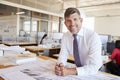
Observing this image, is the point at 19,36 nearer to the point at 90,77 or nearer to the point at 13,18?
the point at 13,18

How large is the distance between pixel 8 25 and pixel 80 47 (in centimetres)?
557

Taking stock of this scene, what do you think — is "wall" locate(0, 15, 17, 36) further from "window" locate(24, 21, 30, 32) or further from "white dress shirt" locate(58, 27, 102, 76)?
"white dress shirt" locate(58, 27, 102, 76)

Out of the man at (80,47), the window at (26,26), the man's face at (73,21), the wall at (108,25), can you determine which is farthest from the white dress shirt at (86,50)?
the wall at (108,25)

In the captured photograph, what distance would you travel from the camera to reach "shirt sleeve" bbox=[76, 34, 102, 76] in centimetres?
104

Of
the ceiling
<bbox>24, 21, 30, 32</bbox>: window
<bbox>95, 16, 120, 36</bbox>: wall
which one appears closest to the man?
the ceiling

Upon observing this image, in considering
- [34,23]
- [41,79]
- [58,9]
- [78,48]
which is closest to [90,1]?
[58,9]

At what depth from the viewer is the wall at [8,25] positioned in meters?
5.85

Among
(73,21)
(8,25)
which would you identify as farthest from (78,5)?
(73,21)

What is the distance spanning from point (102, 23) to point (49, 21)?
383cm

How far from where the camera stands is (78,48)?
1.28 m

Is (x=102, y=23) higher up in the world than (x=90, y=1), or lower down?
lower down

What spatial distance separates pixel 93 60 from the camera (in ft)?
3.59

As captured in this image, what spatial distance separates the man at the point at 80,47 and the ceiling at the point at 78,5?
519 centimetres

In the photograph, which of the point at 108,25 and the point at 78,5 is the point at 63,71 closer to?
the point at 78,5
